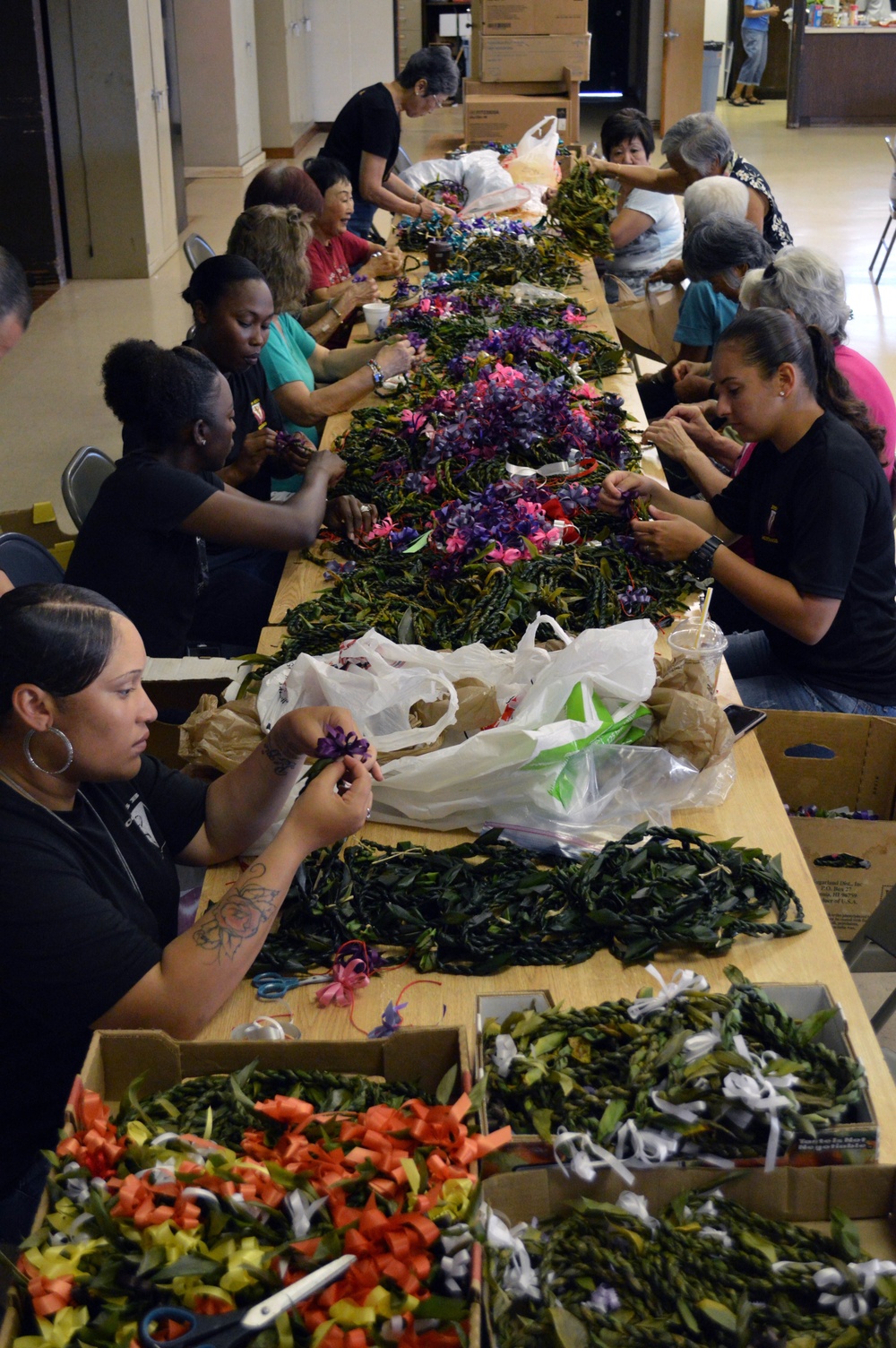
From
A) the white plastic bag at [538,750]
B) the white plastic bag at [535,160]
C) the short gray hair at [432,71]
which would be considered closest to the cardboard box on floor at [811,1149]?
the white plastic bag at [538,750]

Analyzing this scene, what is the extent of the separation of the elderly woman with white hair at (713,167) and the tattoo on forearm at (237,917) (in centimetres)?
429

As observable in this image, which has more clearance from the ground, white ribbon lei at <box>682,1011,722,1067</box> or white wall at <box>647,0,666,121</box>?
white wall at <box>647,0,666,121</box>

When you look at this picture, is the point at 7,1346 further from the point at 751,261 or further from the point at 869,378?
the point at 751,261

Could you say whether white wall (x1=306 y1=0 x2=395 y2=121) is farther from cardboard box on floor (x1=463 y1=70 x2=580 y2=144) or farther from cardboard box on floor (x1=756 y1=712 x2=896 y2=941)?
cardboard box on floor (x1=756 y1=712 x2=896 y2=941)

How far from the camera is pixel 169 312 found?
326 inches

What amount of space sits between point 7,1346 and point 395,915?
30.5 inches

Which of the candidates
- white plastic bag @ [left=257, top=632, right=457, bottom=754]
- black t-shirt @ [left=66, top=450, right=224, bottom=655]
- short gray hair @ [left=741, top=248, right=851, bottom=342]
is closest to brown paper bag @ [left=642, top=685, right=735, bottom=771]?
white plastic bag @ [left=257, top=632, right=457, bottom=754]

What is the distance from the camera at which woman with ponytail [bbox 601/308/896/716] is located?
271cm

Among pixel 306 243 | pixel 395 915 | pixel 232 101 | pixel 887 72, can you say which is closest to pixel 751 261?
pixel 306 243

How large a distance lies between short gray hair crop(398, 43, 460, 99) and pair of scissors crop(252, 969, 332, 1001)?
20.5 ft

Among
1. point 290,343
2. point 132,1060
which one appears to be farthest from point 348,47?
point 132,1060

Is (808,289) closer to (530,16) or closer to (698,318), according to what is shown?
(698,318)

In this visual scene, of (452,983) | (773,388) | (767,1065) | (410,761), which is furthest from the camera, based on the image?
(773,388)

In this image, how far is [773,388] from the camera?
111 inches
